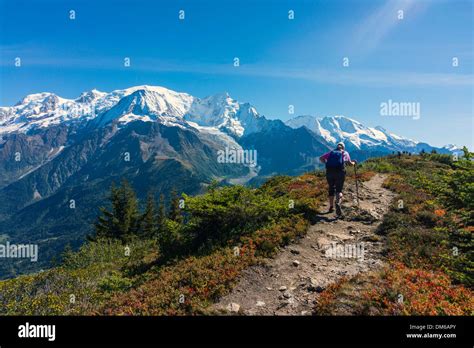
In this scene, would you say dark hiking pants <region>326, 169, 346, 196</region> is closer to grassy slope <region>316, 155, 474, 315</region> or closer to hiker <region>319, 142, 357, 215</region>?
hiker <region>319, 142, 357, 215</region>

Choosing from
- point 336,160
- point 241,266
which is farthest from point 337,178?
point 241,266

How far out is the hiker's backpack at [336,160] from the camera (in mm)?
14625

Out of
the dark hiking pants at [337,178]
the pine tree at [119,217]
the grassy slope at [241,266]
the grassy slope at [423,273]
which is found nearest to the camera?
the grassy slope at [423,273]

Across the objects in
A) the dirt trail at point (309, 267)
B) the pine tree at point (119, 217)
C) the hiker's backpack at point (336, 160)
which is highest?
the hiker's backpack at point (336, 160)

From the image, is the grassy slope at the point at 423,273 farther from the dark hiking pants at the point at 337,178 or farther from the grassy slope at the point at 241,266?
the dark hiking pants at the point at 337,178

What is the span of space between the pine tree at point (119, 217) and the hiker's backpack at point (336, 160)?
128 ft

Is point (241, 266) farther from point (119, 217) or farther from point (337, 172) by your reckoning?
point (119, 217)

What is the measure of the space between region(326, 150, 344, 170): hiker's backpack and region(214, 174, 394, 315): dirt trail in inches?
98.2

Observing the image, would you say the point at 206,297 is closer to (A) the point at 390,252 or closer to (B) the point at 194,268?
(B) the point at 194,268

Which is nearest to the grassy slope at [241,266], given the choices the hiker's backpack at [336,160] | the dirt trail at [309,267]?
the dirt trail at [309,267]

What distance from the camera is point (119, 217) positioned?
163ft

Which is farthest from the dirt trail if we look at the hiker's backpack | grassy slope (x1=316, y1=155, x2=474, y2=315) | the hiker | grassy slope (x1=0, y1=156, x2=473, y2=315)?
the hiker's backpack
